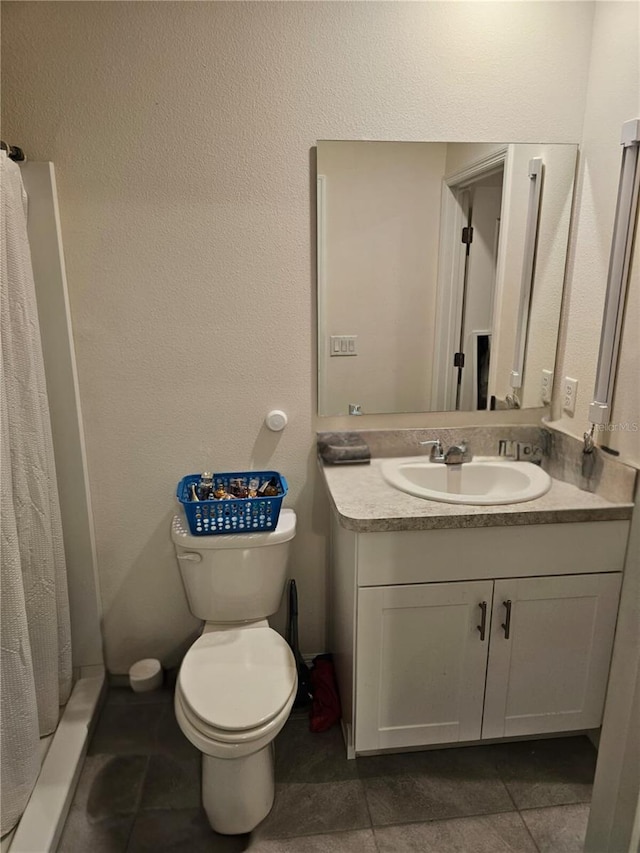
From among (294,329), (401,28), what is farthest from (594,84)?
(294,329)

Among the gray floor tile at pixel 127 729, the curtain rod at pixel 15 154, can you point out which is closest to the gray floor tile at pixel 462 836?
the gray floor tile at pixel 127 729

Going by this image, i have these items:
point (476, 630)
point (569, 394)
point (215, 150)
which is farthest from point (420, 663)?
point (215, 150)

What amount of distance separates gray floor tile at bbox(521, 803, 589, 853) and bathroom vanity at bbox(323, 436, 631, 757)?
0.21m

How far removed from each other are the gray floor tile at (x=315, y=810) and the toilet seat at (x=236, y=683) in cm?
39

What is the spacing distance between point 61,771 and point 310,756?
0.74 metres

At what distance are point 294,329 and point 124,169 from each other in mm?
703

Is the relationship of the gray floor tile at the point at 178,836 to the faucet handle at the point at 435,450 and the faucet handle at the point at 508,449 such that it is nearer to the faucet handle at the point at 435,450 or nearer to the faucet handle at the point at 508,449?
the faucet handle at the point at 435,450

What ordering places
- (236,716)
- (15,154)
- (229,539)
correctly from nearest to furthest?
(236,716) < (15,154) < (229,539)

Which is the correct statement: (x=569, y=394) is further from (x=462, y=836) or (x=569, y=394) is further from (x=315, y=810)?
(x=315, y=810)

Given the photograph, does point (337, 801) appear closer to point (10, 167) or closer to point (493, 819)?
point (493, 819)

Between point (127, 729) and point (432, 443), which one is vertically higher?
point (432, 443)

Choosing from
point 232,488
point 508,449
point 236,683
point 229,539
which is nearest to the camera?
point 236,683

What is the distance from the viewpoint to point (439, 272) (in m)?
1.94

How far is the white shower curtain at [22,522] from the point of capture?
1.49 meters
